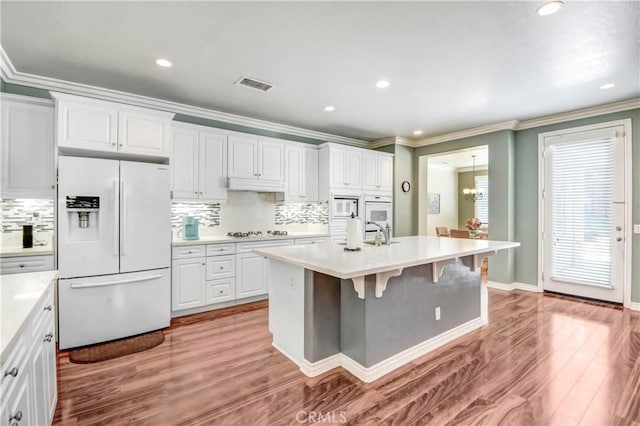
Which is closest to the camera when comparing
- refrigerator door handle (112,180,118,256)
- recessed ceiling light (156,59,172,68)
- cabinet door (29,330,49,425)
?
cabinet door (29,330,49,425)

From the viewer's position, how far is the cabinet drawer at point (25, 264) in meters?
2.77

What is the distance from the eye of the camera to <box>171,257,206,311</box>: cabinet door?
3.71 meters

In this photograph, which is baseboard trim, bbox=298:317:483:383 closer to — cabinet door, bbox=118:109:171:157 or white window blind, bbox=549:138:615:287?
cabinet door, bbox=118:109:171:157

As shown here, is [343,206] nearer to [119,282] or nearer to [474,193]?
[119,282]

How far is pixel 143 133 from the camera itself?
338 cm

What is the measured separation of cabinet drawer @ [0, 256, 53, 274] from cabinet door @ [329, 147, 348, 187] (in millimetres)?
3677

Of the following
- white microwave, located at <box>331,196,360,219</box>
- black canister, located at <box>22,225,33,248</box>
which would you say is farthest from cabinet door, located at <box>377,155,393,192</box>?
black canister, located at <box>22,225,33,248</box>

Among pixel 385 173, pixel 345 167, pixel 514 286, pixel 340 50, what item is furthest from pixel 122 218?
pixel 514 286

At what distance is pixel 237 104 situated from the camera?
13.5 feet

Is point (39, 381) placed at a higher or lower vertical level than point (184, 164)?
lower

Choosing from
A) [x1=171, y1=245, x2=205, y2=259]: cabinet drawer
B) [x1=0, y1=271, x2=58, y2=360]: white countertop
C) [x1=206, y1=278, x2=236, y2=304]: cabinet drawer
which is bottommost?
[x1=206, y1=278, x2=236, y2=304]: cabinet drawer

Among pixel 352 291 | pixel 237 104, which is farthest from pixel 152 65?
pixel 352 291

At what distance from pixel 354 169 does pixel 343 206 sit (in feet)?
2.26

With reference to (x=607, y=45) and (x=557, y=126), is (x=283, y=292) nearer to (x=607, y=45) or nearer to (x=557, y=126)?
(x=607, y=45)
